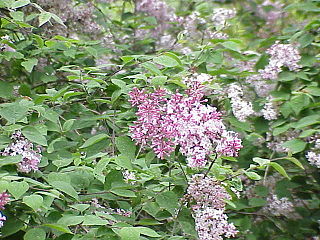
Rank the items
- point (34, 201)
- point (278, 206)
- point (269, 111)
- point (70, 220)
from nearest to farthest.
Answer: point (34, 201) < point (70, 220) < point (269, 111) < point (278, 206)

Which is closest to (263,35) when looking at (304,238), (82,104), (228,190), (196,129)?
(304,238)

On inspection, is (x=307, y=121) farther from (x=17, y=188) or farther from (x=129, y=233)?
(x=17, y=188)

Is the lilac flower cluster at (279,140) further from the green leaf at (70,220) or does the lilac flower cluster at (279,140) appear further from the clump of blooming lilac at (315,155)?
the green leaf at (70,220)

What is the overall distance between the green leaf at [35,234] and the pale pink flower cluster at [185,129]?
0.41 metres

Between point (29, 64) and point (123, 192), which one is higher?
point (29, 64)

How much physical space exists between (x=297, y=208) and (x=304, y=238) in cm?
17

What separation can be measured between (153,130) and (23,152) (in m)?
0.47

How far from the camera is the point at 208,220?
5.94 ft

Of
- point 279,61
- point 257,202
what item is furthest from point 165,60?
point 257,202

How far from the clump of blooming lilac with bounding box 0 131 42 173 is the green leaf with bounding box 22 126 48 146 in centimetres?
4

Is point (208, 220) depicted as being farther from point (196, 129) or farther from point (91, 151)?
point (91, 151)

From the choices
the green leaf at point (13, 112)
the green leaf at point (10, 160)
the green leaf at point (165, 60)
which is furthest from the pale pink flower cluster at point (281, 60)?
the green leaf at point (10, 160)

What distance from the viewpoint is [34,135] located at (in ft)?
6.13

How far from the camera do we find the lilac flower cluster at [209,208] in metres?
1.80
